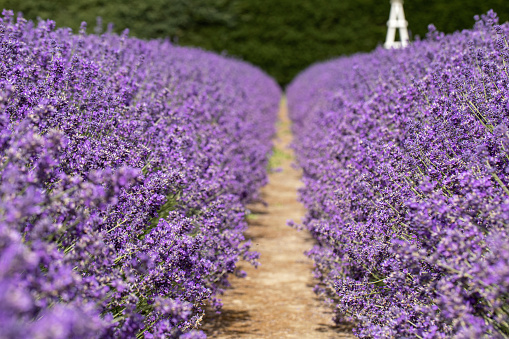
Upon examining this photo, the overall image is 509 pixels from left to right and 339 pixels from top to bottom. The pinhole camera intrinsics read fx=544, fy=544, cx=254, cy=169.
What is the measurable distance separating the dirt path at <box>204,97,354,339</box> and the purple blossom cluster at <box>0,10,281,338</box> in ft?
1.12

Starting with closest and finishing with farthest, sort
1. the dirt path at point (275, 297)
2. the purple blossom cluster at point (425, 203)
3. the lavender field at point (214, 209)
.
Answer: the lavender field at point (214, 209) < the purple blossom cluster at point (425, 203) < the dirt path at point (275, 297)

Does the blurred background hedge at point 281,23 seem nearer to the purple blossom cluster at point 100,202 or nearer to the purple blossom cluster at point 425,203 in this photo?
the purple blossom cluster at point 100,202

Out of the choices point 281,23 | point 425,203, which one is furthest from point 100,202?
point 281,23

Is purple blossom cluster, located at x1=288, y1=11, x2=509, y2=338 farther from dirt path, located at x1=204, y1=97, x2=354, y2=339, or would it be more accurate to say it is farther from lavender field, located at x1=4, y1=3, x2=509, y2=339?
dirt path, located at x1=204, y1=97, x2=354, y2=339

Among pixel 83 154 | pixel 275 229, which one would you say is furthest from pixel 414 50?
pixel 83 154

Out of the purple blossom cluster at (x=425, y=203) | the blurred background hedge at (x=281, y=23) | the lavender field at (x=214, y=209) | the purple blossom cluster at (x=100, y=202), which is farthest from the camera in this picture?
the blurred background hedge at (x=281, y=23)

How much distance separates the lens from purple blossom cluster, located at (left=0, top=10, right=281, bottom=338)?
1469 mm

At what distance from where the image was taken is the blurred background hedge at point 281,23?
18109 mm

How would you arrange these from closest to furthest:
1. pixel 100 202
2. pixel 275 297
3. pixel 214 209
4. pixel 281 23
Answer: pixel 100 202, pixel 214 209, pixel 275 297, pixel 281 23

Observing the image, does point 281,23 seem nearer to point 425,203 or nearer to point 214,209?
point 214,209

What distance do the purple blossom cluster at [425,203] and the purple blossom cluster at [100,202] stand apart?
742 millimetres

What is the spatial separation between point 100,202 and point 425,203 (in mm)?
1136

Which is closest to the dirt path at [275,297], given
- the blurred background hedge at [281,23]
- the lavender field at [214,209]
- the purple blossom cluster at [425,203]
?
the lavender field at [214,209]

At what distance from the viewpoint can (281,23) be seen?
2019 cm
